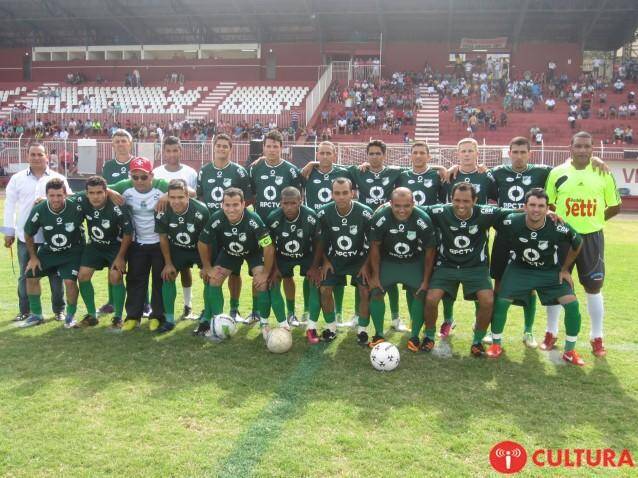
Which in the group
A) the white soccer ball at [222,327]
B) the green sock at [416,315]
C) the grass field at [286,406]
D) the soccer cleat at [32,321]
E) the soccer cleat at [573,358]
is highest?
the green sock at [416,315]

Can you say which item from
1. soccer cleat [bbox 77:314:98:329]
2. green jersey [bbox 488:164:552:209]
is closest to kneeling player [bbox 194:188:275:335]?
soccer cleat [bbox 77:314:98:329]

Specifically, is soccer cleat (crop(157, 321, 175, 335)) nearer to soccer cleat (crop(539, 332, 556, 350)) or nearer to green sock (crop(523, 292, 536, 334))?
green sock (crop(523, 292, 536, 334))

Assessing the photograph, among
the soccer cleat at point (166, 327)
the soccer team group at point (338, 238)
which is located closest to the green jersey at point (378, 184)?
the soccer team group at point (338, 238)

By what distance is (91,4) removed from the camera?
36.1 m

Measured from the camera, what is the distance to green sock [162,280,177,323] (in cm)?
618

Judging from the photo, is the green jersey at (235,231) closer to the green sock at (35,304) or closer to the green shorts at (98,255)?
the green shorts at (98,255)

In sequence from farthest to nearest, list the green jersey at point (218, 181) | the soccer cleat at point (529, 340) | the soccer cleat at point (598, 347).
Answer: the green jersey at point (218, 181), the soccer cleat at point (529, 340), the soccer cleat at point (598, 347)

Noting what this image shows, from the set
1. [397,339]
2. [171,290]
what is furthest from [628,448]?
[171,290]

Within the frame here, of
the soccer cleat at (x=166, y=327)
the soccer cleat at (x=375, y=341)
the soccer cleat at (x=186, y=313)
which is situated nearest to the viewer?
the soccer cleat at (x=375, y=341)

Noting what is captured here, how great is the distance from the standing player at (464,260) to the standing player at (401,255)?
0.12 m

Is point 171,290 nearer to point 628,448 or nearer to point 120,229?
point 120,229

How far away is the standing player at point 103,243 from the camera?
6.16 m

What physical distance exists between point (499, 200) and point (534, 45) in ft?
113

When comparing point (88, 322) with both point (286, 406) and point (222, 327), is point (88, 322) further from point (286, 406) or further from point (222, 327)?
point (286, 406)
